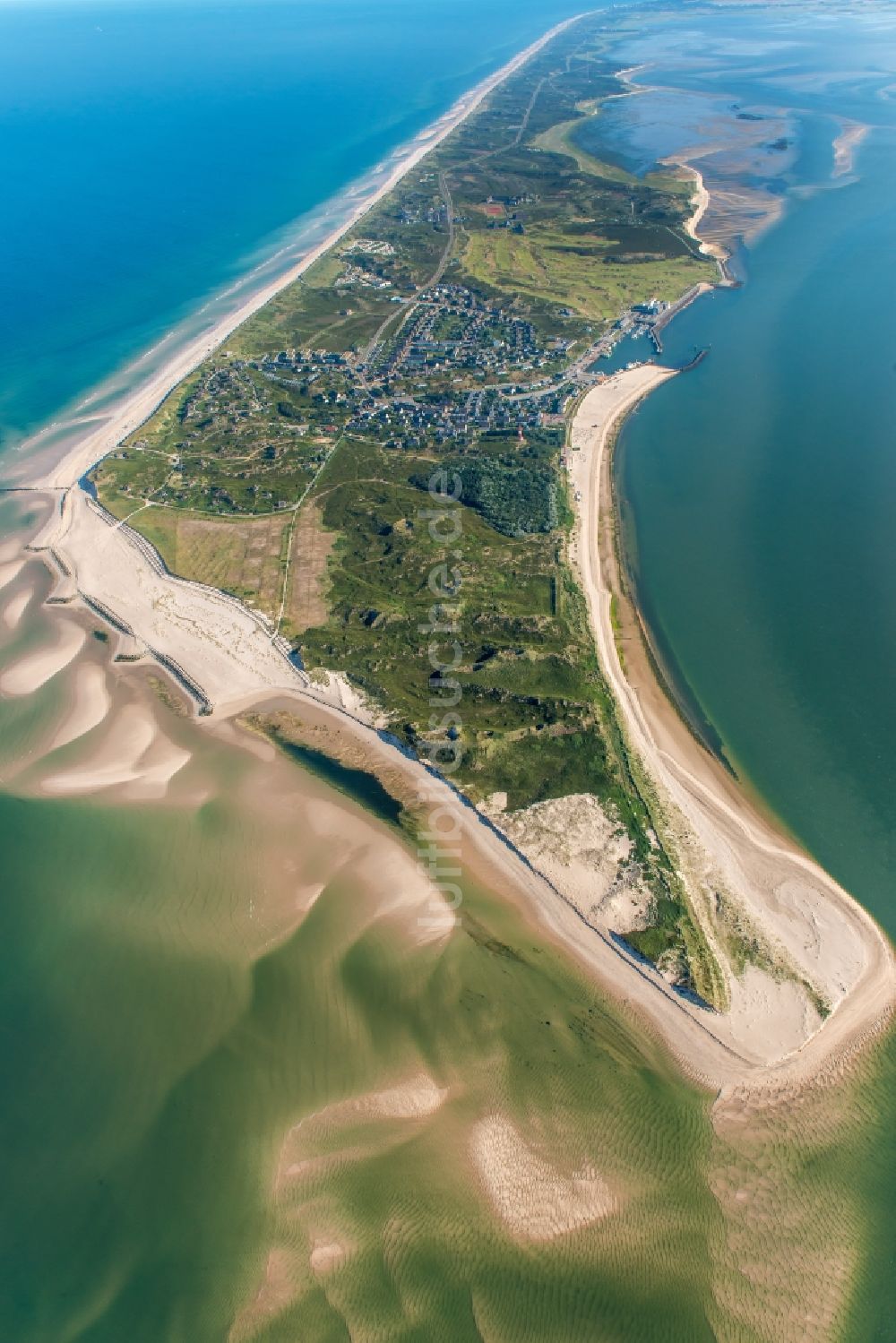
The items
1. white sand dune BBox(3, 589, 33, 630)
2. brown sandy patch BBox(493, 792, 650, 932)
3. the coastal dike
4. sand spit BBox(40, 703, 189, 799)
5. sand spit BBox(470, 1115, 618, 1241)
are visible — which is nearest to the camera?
sand spit BBox(470, 1115, 618, 1241)

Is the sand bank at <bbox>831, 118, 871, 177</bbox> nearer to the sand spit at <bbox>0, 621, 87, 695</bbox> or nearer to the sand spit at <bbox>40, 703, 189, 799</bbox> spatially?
the sand spit at <bbox>0, 621, 87, 695</bbox>

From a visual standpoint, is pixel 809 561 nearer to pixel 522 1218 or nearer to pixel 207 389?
pixel 522 1218

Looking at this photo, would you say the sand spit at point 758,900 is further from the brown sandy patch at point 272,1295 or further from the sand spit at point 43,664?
the sand spit at point 43,664

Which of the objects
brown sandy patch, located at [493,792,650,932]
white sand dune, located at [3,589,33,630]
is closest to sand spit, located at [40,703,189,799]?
white sand dune, located at [3,589,33,630]

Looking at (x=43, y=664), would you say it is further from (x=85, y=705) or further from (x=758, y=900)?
(x=758, y=900)

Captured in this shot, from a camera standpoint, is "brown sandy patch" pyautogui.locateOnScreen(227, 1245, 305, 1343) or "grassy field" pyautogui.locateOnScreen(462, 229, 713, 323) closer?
"brown sandy patch" pyautogui.locateOnScreen(227, 1245, 305, 1343)

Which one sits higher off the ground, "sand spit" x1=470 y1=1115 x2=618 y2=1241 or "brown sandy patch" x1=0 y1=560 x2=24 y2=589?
"brown sandy patch" x1=0 y1=560 x2=24 y2=589

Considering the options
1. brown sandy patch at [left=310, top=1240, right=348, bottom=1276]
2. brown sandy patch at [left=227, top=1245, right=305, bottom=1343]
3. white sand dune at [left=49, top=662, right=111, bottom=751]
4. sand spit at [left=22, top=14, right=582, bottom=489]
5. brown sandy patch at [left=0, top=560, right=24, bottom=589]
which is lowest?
brown sandy patch at [left=227, top=1245, right=305, bottom=1343]
